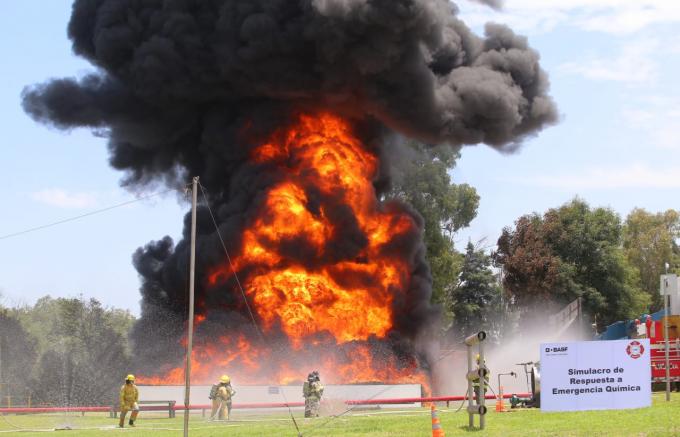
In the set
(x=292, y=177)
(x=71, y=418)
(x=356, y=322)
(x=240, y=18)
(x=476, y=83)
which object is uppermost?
(x=240, y=18)

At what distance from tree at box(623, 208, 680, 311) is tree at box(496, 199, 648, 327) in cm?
1294

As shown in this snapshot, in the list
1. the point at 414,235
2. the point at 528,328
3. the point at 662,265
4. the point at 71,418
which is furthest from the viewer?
the point at 662,265

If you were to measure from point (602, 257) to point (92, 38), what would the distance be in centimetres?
3812

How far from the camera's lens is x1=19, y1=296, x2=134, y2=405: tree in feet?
165

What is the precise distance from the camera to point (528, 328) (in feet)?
214

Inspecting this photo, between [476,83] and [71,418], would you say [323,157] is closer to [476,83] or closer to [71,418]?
[476,83]

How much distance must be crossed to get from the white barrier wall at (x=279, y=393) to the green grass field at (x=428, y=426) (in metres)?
7.12

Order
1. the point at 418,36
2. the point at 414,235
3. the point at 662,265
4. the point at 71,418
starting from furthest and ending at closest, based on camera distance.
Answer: the point at 662,265, the point at 414,235, the point at 418,36, the point at 71,418

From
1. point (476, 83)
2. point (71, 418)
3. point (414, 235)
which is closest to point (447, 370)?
point (414, 235)

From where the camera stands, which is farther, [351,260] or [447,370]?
[447,370]

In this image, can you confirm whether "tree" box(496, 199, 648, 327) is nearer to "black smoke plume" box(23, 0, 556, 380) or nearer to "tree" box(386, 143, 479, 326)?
"tree" box(386, 143, 479, 326)

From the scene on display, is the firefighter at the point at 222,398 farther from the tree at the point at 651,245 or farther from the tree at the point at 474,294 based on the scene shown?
the tree at the point at 651,245

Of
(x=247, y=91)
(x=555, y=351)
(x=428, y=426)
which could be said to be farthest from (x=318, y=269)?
(x=555, y=351)

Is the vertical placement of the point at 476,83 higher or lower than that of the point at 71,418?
higher
